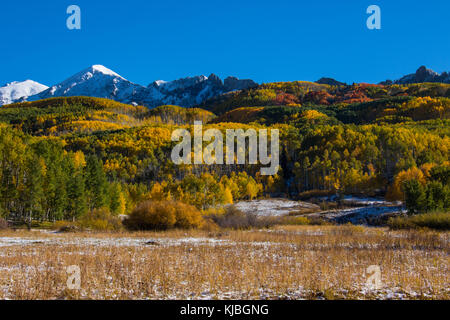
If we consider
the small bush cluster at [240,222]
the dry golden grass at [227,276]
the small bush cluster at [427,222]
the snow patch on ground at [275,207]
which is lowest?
the snow patch on ground at [275,207]

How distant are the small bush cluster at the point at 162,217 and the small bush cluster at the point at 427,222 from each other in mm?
21057

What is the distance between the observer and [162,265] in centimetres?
1436

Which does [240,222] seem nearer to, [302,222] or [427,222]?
[302,222]

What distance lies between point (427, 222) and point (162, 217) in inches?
1058

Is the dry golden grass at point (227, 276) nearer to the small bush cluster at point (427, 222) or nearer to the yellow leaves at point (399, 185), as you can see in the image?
the small bush cluster at point (427, 222)

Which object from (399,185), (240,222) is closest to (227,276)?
(240,222)

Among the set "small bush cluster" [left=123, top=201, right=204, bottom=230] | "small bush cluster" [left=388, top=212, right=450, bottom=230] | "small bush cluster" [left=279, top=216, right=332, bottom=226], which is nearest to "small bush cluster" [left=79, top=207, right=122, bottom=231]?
Answer: "small bush cluster" [left=123, top=201, right=204, bottom=230]

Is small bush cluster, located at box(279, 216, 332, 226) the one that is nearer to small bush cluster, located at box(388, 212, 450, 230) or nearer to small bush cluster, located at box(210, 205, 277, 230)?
small bush cluster, located at box(210, 205, 277, 230)

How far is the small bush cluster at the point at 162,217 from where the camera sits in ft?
116

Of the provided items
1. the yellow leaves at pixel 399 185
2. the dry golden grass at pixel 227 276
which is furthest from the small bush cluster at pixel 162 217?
the yellow leaves at pixel 399 185

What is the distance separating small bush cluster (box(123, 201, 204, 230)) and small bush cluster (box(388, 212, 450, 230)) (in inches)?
829
